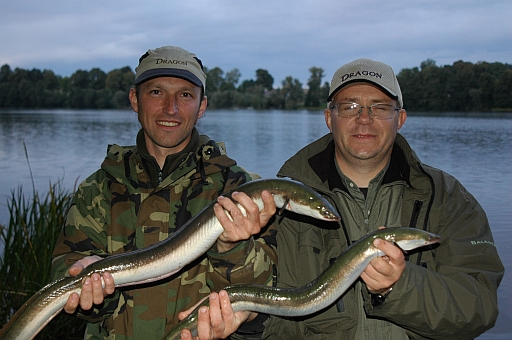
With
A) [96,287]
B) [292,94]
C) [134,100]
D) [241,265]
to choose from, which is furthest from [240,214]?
[292,94]

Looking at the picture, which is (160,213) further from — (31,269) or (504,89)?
(504,89)

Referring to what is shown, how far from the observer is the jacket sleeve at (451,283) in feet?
8.91

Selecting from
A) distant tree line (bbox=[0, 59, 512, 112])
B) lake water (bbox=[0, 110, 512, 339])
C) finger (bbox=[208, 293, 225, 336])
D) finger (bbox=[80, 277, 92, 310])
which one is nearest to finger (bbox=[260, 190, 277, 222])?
finger (bbox=[208, 293, 225, 336])

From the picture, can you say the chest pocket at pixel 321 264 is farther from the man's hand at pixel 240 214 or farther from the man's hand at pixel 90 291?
the man's hand at pixel 90 291

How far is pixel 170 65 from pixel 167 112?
35 cm

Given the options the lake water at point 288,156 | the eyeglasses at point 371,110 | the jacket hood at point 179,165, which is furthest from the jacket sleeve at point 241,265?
the lake water at point 288,156

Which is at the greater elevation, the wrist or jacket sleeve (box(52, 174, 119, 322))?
jacket sleeve (box(52, 174, 119, 322))

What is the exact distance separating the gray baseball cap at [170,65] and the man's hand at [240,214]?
1.03 m

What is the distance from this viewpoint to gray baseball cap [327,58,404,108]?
3.30 m

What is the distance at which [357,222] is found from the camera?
10.6 ft

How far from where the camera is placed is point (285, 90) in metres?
104

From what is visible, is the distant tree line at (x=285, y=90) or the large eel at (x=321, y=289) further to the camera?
the distant tree line at (x=285, y=90)

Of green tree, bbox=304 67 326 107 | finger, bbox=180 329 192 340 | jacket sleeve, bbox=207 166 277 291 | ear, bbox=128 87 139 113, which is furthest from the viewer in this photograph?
green tree, bbox=304 67 326 107

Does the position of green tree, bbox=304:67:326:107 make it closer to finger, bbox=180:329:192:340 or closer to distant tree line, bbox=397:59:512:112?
distant tree line, bbox=397:59:512:112
